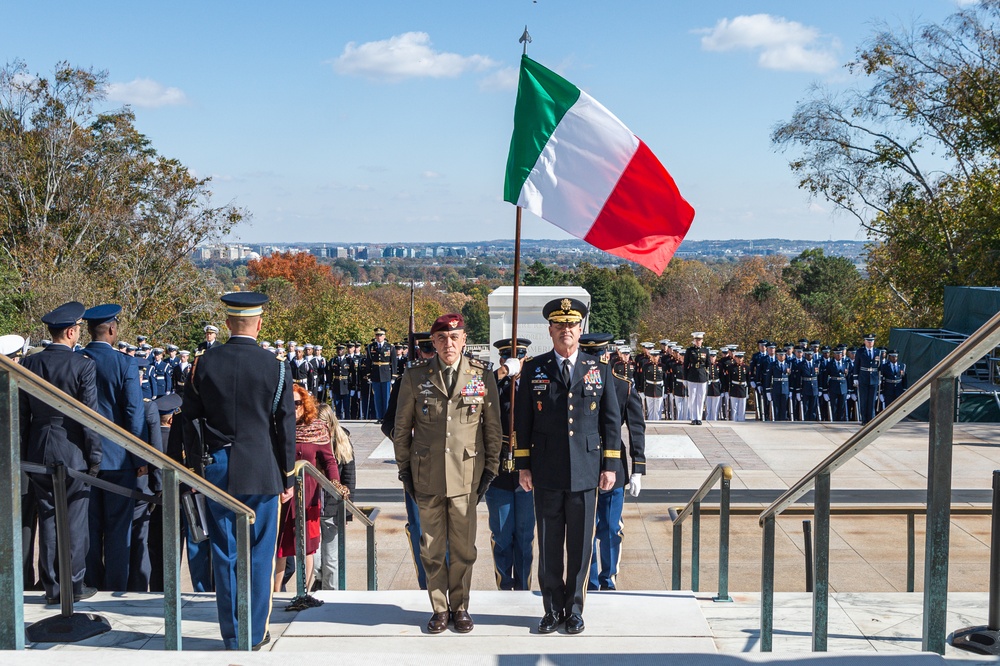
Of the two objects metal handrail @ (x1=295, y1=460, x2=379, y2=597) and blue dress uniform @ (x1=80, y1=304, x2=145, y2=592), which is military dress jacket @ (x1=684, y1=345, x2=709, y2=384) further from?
blue dress uniform @ (x1=80, y1=304, x2=145, y2=592)

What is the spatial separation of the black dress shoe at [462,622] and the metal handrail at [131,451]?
0.99 m

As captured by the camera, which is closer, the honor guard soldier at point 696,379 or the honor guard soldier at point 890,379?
the honor guard soldier at point 696,379

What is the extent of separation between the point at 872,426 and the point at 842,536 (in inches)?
254

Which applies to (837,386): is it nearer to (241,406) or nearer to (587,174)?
(587,174)

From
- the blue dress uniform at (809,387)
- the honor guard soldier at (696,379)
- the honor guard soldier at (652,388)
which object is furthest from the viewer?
the blue dress uniform at (809,387)

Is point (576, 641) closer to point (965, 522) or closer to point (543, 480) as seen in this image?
point (543, 480)

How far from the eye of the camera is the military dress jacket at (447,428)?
4.49 metres

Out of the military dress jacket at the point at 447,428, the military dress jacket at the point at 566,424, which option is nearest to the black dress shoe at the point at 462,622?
the military dress jacket at the point at 447,428

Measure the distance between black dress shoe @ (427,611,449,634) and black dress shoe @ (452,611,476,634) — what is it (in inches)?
2.1

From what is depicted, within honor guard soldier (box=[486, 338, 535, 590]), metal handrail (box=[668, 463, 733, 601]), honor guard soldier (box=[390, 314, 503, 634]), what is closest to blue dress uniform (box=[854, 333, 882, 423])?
metal handrail (box=[668, 463, 733, 601])

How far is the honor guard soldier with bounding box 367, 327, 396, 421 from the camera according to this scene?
18.9m

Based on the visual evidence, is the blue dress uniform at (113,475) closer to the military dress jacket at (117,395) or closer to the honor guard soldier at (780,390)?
the military dress jacket at (117,395)

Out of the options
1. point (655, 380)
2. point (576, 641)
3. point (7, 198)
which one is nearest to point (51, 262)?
point (7, 198)

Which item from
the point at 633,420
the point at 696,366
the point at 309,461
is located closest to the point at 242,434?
the point at 309,461
